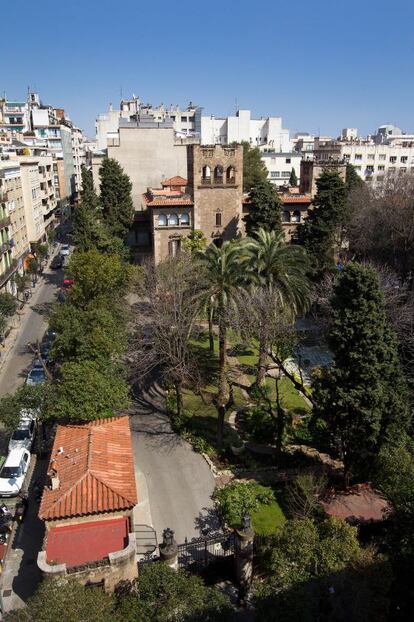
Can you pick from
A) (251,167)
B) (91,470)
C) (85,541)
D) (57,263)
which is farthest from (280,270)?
(251,167)

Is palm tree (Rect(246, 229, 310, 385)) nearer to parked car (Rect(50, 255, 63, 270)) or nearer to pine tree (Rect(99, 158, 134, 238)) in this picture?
pine tree (Rect(99, 158, 134, 238))

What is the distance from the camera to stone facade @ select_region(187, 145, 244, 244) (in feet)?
163

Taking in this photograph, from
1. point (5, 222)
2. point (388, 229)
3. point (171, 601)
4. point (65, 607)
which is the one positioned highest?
point (5, 222)

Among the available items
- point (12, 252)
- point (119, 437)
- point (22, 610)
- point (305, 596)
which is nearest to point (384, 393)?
point (305, 596)

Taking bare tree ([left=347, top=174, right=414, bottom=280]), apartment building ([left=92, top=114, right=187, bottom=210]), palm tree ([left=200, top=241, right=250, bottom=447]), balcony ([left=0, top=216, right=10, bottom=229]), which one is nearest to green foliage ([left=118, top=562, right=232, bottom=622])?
palm tree ([left=200, top=241, right=250, bottom=447])

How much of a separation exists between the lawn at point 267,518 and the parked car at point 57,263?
51.1m

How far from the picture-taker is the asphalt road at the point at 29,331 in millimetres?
35000

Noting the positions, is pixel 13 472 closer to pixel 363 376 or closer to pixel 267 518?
pixel 267 518

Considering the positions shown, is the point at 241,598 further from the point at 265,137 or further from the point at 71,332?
the point at 265,137

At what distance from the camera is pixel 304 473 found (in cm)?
2233

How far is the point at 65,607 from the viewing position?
1255 cm

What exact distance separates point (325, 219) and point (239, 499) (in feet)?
104

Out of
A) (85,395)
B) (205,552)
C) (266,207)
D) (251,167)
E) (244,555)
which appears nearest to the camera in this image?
(244,555)

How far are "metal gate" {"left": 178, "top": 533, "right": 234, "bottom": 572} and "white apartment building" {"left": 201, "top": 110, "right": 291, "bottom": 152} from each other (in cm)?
10699
